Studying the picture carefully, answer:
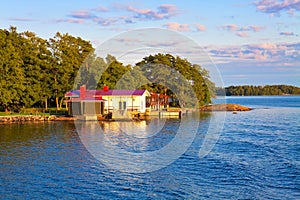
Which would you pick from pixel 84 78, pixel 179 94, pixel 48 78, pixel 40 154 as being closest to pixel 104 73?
pixel 84 78

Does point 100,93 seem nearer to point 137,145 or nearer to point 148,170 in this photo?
point 137,145

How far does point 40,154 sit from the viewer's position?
23.2 meters

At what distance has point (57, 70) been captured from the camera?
178ft

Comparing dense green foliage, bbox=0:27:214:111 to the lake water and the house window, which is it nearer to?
the house window

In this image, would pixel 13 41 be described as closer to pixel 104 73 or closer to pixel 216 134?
pixel 104 73

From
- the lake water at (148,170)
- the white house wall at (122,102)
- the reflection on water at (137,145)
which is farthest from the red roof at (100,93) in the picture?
the lake water at (148,170)

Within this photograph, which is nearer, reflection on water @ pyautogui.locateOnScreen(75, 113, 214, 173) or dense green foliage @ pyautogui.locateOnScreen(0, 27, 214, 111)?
reflection on water @ pyautogui.locateOnScreen(75, 113, 214, 173)

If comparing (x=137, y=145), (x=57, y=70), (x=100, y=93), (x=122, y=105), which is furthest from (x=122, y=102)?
(x=137, y=145)

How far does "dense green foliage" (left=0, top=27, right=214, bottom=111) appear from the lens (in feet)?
158

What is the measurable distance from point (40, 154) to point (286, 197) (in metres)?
14.8

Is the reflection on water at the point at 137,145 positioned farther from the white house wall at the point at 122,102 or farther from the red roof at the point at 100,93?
the white house wall at the point at 122,102

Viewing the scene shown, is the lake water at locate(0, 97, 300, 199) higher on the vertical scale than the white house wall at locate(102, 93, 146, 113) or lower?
lower

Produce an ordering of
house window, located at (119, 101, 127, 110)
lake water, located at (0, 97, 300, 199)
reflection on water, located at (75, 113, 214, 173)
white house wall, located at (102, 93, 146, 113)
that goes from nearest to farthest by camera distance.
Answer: lake water, located at (0, 97, 300, 199), reflection on water, located at (75, 113, 214, 173), white house wall, located at (102, 93, 146, 113), house window, located at (119, 101, 127, 110)

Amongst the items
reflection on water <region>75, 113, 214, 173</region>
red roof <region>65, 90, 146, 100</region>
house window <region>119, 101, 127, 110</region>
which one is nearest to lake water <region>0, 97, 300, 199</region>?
reflection on water <region>75, 113, 214, 173</region>
